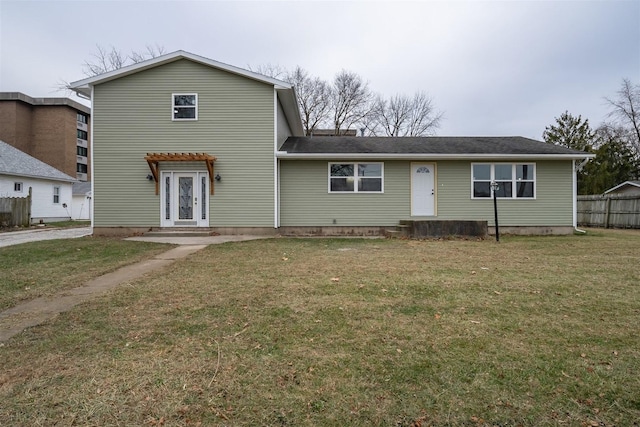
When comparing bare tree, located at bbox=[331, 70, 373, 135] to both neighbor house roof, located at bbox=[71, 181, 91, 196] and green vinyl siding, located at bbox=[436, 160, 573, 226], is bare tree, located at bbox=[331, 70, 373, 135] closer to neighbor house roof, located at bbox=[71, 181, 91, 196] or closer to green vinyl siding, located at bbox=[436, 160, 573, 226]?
green vinyl siding, located at bbox=[436, 160, 573, 226]

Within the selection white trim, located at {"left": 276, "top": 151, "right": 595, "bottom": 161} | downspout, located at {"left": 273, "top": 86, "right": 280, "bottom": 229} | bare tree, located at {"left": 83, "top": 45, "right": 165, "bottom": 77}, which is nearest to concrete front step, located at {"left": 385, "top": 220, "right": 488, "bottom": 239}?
white trim, located at {"left": 276, "top": 151, "right": 595, "bottom": 161}

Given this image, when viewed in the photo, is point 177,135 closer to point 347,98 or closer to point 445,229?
point 445,229

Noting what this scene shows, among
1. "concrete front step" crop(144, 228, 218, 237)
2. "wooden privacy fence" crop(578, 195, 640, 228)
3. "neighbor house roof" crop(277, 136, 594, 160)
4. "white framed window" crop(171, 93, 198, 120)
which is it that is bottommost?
"concrete front step" crop(144, 228, 218, 237)

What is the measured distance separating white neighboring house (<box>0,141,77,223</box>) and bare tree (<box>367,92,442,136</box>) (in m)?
25.3

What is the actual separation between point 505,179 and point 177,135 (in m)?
12.0

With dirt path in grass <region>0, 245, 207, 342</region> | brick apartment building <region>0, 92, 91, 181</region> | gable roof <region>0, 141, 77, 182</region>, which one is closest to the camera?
dirt path in grass <region>0, 245, 207, 342</region>

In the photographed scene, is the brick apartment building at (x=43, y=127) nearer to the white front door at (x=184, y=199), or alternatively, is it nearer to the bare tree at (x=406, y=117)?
the bare tree at (x=406, y=117)

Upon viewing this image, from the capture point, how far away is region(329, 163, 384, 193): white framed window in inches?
502

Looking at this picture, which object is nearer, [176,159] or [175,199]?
[176,159]

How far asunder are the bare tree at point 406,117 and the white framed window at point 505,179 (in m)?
21.3

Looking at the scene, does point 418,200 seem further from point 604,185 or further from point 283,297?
point 604,185

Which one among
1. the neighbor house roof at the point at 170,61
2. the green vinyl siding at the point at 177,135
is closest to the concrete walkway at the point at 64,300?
the green vinyl siding at the point at 177,135

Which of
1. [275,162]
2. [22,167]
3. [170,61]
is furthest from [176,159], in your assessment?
[22,167]

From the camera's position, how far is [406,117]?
33.6 metres
